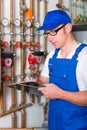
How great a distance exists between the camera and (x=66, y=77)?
1.22 metres

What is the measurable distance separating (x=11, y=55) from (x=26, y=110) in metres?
0.56

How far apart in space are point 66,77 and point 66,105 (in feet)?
0.50

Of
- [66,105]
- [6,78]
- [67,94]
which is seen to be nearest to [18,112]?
[6,78]

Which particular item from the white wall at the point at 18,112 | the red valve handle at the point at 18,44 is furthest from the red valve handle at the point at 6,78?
the red valve handle at the point at 18,44

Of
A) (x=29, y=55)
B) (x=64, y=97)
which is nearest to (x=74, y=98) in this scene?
(x=64, y=97)

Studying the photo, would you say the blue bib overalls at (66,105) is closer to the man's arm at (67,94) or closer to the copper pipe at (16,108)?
the man's arm at (67,94)

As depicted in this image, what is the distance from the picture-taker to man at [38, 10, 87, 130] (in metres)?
1.13

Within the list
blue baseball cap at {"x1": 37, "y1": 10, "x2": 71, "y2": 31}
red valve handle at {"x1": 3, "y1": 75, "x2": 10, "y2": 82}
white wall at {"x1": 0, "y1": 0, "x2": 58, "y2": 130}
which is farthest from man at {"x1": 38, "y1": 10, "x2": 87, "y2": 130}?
red valve handle at {"x1": 3, "y1": 75, "x2": 10, "y2": 82}

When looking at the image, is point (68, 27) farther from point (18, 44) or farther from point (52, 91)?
point (18, 44)

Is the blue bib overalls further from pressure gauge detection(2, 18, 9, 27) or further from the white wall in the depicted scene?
pressure gauge detection(2, 18, 9, 27)

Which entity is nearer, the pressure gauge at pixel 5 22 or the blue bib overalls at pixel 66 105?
the blue bib overalls at pixel 66 105

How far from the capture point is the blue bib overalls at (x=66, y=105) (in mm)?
1186

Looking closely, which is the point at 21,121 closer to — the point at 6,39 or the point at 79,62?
the point at 6,39

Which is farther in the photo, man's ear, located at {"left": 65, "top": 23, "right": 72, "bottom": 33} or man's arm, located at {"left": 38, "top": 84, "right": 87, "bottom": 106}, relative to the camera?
man's ear, located at {"left": 65, "top": 23, "right": 72, "bottom": 33}
